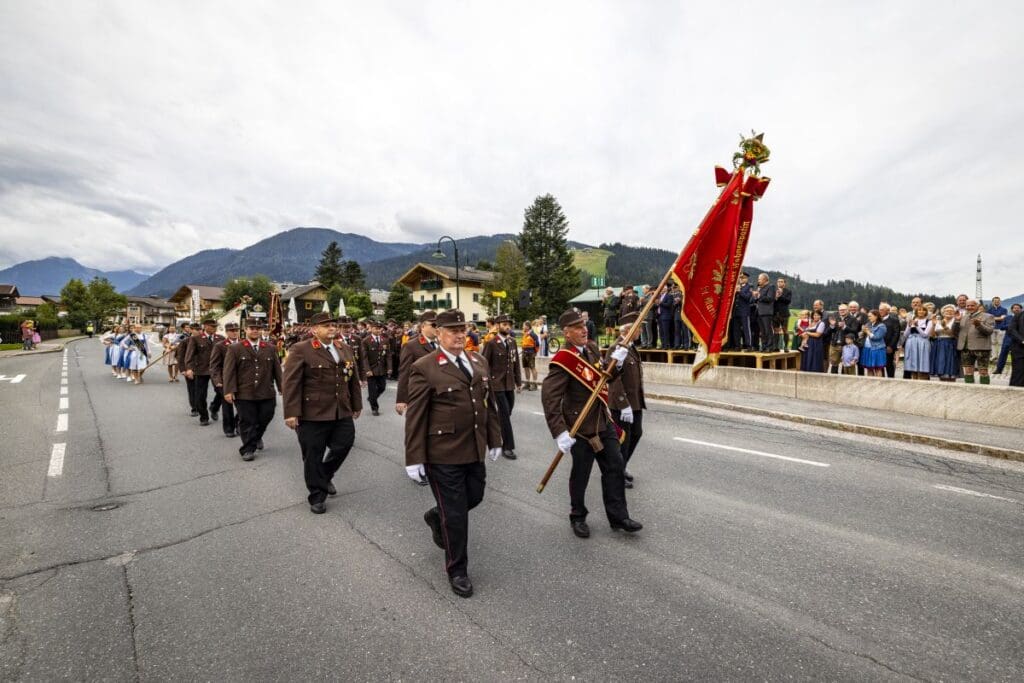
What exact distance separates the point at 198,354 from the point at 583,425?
30.3 feet

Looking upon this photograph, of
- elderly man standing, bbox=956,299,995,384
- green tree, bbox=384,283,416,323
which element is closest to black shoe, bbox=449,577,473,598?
elderly man standing, bbox=956,299,995,384

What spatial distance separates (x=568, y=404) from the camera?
437cm

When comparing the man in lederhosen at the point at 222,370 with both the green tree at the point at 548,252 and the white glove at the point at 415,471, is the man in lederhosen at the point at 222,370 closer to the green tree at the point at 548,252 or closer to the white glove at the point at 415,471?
the white glove at the point at 415,471

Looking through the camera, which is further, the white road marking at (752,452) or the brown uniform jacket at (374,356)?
the brown uniform jacket at (374,356)

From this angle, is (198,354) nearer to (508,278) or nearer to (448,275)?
(508,278)

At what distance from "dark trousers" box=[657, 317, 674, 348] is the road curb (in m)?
3.68

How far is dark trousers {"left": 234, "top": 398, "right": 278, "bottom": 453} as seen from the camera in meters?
7.07

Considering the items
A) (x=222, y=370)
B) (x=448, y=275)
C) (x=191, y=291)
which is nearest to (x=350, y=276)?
(x=448, y=275)

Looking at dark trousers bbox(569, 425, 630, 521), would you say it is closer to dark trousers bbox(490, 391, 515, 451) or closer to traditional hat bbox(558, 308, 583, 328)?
traditional hat bbox(558, 308, 583, 328)

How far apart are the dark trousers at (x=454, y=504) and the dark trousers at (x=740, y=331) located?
11.4 meters

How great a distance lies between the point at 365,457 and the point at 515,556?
12.1 ft

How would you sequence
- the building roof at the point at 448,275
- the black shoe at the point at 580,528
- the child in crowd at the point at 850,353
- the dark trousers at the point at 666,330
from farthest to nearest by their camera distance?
the building roof at the point at 448,275
the dark trousers at the point at 666,330
the child in crowd at the point at 850,353
the black shoe at the point at 580,528

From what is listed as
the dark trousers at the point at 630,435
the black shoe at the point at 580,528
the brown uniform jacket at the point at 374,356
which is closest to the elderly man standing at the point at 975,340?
the dark trousers at the point at 630,435

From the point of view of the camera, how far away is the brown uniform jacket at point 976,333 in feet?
31.5
